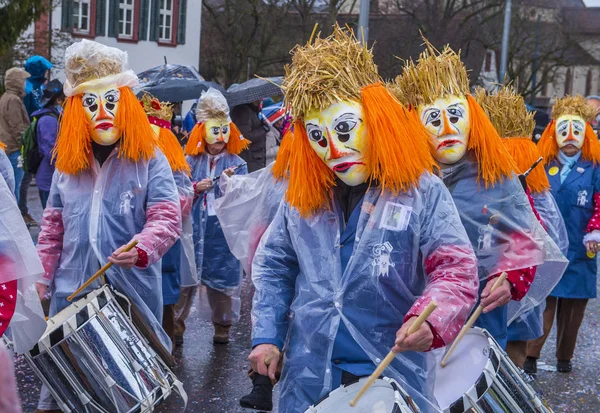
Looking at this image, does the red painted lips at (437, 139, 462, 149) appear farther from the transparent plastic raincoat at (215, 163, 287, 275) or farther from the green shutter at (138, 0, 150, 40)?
the green shutter at (138, 0, 150, 40)

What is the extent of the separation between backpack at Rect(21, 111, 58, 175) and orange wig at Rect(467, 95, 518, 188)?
226 inches

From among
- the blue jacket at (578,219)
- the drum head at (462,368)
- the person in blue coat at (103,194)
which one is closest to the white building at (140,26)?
the blue jacket at (578,219)

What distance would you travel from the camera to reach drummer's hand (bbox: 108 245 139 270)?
4082mm

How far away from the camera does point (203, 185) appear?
711 cm

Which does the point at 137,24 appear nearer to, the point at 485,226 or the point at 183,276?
the point at 183,276

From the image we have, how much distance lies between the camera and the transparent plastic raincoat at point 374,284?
2967 mm

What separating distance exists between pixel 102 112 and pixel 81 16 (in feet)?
80.1

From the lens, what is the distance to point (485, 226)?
4234 millimetres

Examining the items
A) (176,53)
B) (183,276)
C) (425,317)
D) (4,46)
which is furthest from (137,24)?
(425,317)

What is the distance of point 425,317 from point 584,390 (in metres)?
4.10

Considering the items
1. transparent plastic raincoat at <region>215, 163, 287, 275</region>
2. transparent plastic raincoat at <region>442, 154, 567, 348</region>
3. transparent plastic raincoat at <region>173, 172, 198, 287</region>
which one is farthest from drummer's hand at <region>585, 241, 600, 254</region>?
transparent plastic raincoat at <region>173, 172, 198, 287</region>

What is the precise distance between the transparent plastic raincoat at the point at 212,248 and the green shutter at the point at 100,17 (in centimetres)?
2231

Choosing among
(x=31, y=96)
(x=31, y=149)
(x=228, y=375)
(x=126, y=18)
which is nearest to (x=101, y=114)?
(x=228, y=375)

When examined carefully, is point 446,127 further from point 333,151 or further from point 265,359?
point 265,359
